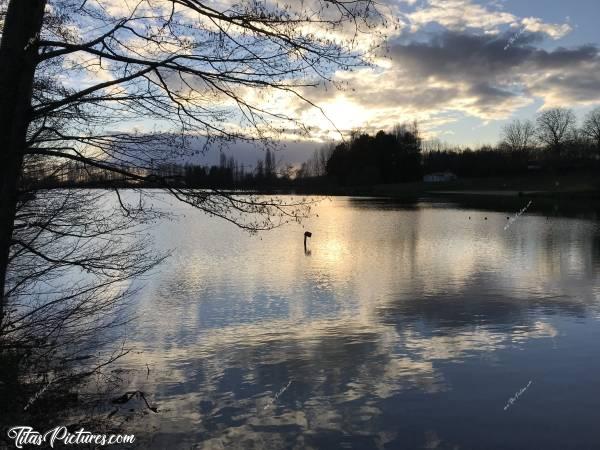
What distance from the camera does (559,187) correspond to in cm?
8481

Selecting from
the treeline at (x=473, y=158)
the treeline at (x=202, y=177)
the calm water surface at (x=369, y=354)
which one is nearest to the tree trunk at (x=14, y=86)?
the treeline at (x=202, y=177)

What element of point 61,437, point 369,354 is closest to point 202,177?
point 61,437

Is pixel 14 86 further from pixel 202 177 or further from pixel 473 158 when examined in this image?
pixel 473 158

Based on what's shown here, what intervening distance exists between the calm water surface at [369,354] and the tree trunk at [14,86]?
3.49 meters

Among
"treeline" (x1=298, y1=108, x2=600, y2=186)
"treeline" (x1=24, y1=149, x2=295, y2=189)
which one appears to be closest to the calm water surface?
"treeline" (x1=24, y1=149, x2=295, y2=189)

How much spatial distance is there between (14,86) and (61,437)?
3809 mm

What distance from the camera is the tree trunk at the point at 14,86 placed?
13.1 ft

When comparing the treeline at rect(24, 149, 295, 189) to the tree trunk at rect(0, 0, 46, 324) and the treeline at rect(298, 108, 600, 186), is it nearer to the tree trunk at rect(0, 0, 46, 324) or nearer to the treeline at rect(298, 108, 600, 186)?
the tree trunk at rect(0, 0, 46, 324)

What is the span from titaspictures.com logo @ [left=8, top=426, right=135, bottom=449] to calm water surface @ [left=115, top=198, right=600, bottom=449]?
343mm

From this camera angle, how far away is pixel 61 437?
589cm

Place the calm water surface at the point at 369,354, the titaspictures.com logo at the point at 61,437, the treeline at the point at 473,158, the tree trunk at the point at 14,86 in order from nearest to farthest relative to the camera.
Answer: the tree trunk at the point at 14,86 → the titaspictures.com logo at the point at 61,437 → the calm water surface at the point at 369,354 → the treeline at the point at 473,158

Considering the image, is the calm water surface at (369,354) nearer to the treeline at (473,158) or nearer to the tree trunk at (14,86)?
the tree trunk at (14,86)

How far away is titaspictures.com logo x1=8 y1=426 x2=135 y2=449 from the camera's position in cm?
531

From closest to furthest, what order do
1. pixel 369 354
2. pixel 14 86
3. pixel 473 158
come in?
pixel 14 86 < pixel 369 354 < pixel 473 158
